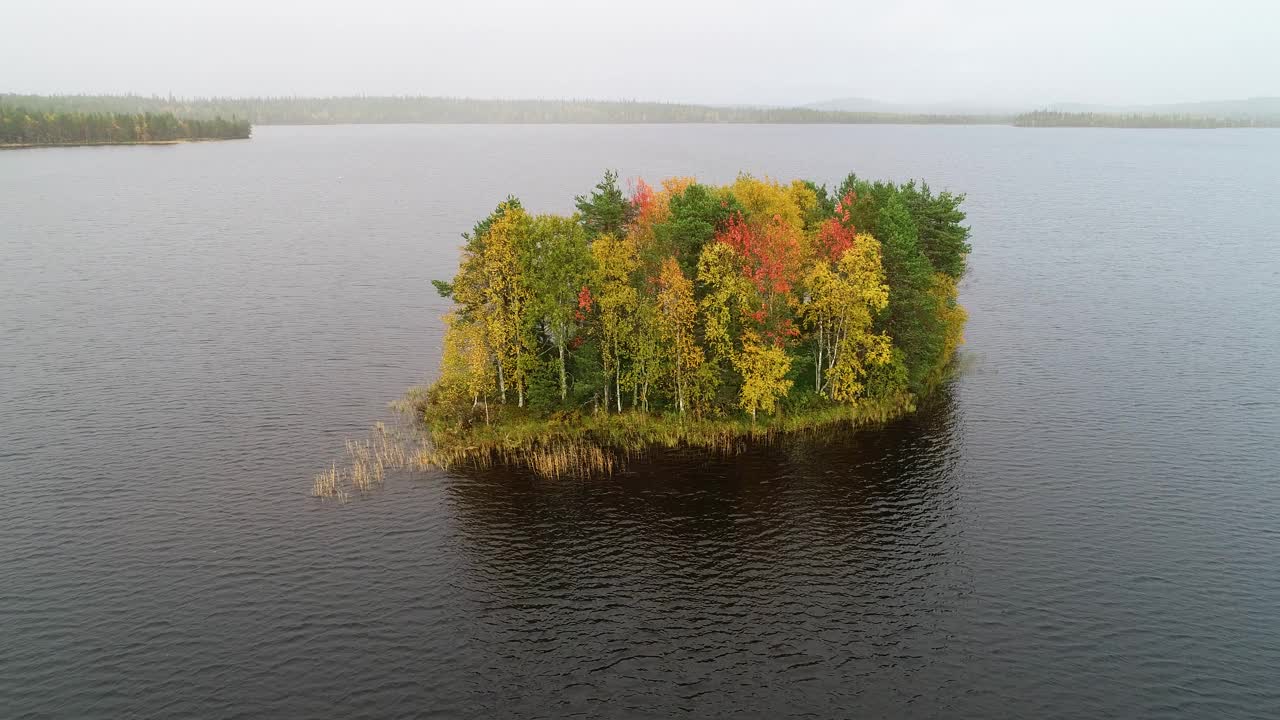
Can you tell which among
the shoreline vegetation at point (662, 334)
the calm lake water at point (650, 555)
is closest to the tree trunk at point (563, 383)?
the shoreline vegetation at point (662, 334)

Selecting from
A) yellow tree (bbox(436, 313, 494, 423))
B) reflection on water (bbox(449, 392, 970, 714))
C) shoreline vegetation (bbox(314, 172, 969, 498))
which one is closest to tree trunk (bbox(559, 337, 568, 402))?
shoreline vegetation (bbox(314, 172, 969, 498))

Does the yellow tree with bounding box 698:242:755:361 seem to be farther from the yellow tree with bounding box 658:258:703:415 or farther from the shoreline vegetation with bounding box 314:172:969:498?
the yellow tree with bounding box 658:258:703:415

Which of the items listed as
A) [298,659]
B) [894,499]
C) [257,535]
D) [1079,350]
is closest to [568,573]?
[298,659]

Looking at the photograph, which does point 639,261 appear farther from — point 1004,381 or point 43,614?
point 43,614

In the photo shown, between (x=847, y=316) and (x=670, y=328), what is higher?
(x=847, y=316)

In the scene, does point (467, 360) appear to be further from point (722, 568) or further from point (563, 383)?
point (722, 568)

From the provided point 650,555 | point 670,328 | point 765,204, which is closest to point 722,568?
point 650,555
